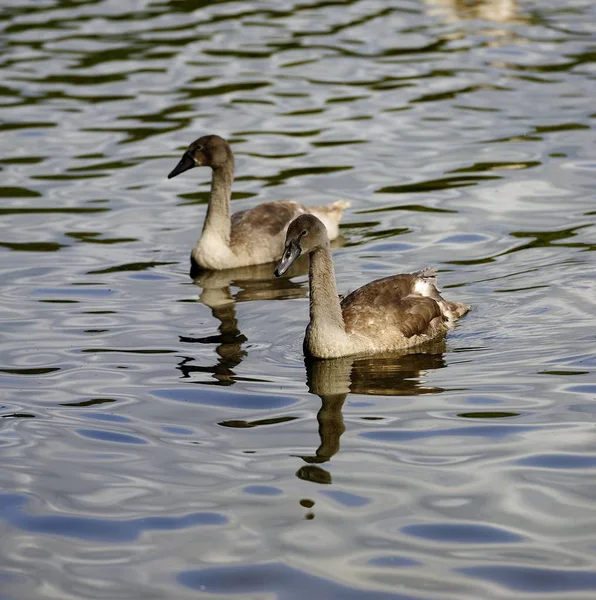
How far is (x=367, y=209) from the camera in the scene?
1770cm

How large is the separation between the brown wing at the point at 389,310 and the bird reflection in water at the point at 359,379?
0.81ft

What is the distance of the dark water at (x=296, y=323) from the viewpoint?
8.37 meters

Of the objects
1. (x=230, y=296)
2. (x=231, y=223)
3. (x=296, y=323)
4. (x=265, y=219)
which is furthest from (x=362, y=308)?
(x=231, y=223)

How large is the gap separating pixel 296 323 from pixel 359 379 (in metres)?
2.04

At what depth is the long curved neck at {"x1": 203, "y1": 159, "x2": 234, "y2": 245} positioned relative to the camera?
16156 millimetres

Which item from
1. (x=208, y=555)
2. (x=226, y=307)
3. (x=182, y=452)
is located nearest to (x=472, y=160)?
(x=226, y=307)

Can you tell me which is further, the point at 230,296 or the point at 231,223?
the point at 231,223

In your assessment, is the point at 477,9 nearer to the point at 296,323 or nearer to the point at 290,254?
the point at 296,323

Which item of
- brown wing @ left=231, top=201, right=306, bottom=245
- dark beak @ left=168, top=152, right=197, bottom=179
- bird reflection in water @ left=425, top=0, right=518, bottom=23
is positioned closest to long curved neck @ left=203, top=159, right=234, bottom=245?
brown wing @ left=231, top=201, right=306, bottom=245

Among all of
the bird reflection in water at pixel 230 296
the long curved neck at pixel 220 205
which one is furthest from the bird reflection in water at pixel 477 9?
the bird reflection in water at pixel 230 296

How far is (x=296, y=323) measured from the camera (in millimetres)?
13523

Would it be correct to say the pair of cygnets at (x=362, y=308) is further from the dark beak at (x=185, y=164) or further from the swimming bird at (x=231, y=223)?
the dark beak at (x=185, y=164)

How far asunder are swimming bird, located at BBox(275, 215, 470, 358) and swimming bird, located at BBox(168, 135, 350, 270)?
3327 mm

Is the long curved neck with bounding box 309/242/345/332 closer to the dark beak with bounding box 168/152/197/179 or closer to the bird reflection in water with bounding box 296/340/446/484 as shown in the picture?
the bird reflection in water with bounding box 296/340/446/484
